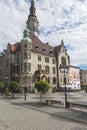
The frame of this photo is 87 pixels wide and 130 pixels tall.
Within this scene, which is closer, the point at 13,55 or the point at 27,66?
the point at 27,66

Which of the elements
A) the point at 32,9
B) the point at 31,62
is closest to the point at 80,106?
the point at 31,62

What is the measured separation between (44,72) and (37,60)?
4.83 meters

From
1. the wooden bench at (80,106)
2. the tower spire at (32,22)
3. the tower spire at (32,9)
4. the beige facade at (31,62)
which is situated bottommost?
the wooden bench at (80,106)

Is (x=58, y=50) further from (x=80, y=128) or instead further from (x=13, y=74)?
(x=80, y=128)

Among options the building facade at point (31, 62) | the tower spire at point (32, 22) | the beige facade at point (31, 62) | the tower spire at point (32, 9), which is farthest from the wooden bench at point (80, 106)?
the tower spire at point (32, 9)

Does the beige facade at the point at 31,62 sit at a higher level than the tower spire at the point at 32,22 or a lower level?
lower

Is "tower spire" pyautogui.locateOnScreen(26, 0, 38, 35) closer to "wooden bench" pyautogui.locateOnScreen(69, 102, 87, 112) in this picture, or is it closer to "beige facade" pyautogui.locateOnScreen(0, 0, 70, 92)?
Result: "beige facade" pyautogui.locateOnScreen(0, 0, 70, 92)

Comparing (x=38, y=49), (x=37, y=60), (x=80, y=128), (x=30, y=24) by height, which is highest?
(x=30, y=24)

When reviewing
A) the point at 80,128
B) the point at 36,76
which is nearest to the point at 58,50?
the point at 36,76

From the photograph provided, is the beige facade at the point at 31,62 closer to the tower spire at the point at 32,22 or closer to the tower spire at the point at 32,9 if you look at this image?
the tower spire at the point at 32,22

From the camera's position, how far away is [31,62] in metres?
58.0

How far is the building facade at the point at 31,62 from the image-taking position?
56.5 m

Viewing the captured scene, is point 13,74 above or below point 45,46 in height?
below

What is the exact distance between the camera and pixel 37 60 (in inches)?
2388
